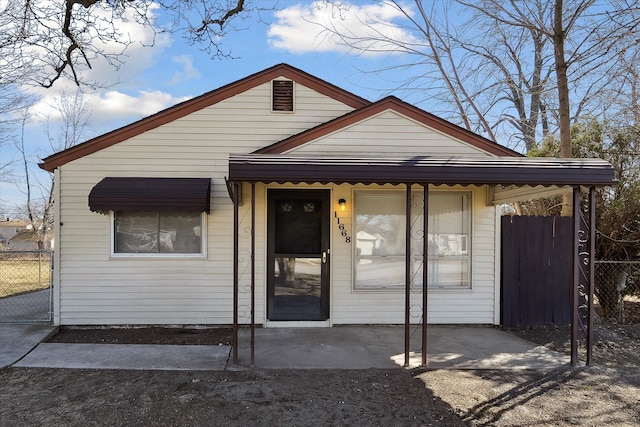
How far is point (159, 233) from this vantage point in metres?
6.96

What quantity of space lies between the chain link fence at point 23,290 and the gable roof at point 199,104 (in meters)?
1.72

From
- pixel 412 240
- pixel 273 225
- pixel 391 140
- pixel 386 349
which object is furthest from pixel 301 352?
pixel 391 140

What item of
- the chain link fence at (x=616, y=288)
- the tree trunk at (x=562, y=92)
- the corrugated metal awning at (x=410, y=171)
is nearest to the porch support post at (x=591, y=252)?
the corrugated metal awning at (x=410, y=171)

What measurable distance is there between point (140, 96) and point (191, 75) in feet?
22.9

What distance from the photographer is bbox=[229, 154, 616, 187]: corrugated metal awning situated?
477cm

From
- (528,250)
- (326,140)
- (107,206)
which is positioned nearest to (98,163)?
(107,206)

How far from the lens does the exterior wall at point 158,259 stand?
6.79 metres

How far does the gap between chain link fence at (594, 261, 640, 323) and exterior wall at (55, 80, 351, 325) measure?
6471 millimetres

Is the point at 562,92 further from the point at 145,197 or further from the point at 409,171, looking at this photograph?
the point at 145,197

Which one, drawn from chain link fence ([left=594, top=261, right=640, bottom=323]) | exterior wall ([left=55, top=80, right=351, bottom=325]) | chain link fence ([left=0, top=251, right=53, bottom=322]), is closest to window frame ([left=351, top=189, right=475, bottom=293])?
exterior wall ([left=55, top=80, right=351, bottom=325])

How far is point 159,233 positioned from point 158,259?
416 millimetres

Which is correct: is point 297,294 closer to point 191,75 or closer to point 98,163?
point 98,163

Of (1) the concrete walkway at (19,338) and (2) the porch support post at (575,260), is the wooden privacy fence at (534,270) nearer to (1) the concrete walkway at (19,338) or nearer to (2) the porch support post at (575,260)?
(2) the porch support post at (575,260)

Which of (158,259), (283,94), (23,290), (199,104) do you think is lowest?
(23,290)
